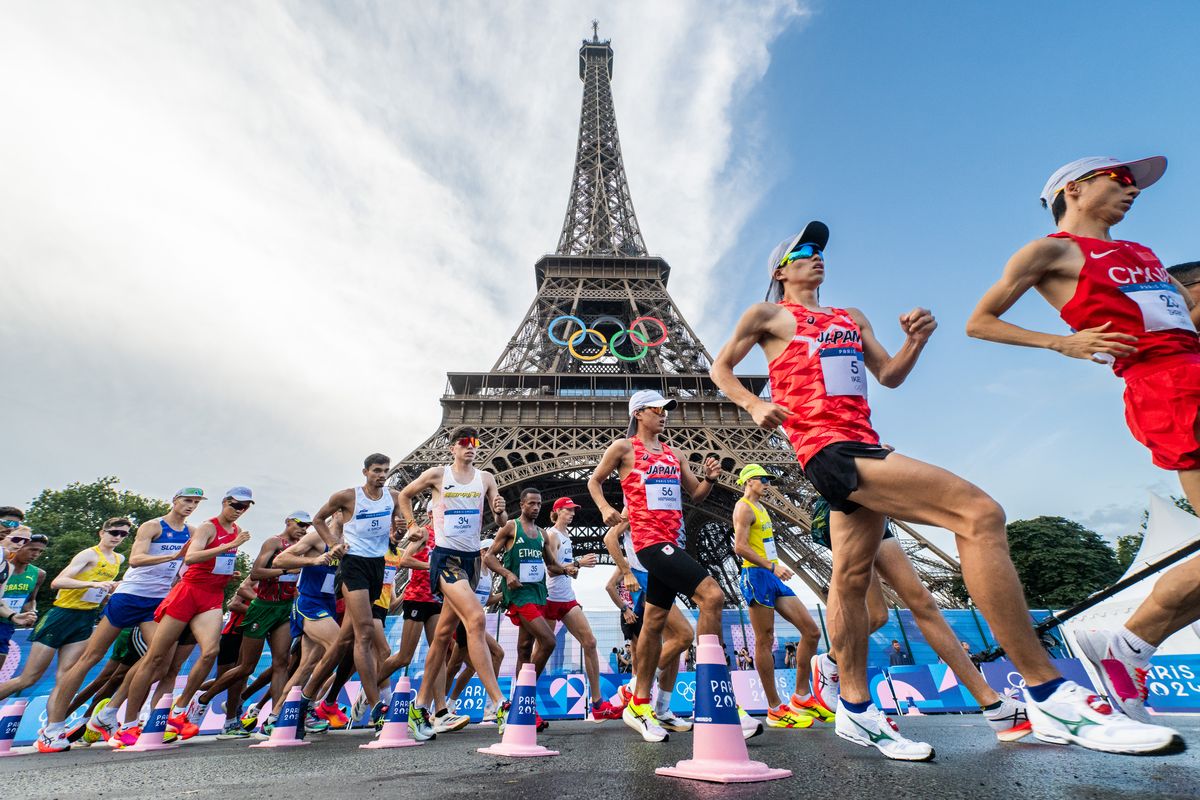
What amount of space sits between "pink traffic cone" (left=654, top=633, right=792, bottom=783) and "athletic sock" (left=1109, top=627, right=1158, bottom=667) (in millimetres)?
1469

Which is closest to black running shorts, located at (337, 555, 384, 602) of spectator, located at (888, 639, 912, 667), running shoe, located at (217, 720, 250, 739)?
running shoe, located at (217, 720, 250, 739)

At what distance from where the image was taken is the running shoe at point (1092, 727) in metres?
1.79

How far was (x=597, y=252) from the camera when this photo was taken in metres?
39.6

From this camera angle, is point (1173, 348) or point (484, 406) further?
point (484, 406)

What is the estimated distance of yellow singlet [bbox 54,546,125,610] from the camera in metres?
6.26

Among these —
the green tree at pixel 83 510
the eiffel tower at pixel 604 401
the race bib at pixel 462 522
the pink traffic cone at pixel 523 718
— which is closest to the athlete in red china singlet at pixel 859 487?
the pink traffic cone at pixel 523 718

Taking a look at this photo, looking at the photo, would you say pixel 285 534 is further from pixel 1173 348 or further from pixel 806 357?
pixel 1173 348

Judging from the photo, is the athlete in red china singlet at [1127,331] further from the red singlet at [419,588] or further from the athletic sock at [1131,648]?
the red singlet at [419,588]

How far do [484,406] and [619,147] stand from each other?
29.2 meters

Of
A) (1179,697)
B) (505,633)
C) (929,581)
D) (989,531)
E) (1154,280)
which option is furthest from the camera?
(929,581)

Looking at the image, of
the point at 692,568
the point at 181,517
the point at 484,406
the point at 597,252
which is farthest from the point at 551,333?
the point at 692,568

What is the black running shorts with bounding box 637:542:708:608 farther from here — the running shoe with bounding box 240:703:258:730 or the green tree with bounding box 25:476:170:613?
the green tree with bounding box 25:476:170:613

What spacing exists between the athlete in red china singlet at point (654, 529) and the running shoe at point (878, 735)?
1.19 meters

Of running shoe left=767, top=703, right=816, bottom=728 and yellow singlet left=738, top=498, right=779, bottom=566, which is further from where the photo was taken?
yellow singlet left=738, top=498, right=779, bottom=566
